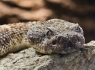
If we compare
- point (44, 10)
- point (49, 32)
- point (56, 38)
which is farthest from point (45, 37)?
point (44, 10)

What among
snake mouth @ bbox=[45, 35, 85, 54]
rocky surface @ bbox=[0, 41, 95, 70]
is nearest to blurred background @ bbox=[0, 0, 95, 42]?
rocky surface @ bbox=[0, 41, 95, 70]

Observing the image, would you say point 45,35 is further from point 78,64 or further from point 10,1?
point 10,1

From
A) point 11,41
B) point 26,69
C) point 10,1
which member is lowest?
point 26,69

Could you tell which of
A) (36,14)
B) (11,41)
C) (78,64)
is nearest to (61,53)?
(78,64)

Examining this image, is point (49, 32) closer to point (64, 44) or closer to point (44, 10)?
point (64, 44)

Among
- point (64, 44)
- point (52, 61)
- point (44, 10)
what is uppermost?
point (44, 10)

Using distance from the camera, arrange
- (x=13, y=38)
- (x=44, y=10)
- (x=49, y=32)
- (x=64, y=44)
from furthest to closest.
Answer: (x=44, y=10), (x=13, y=38), (x=49, y=32), (x=64, y=44)

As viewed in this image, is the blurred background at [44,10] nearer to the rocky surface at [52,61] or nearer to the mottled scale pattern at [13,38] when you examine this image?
the mottled scale pattern at [13,38]
